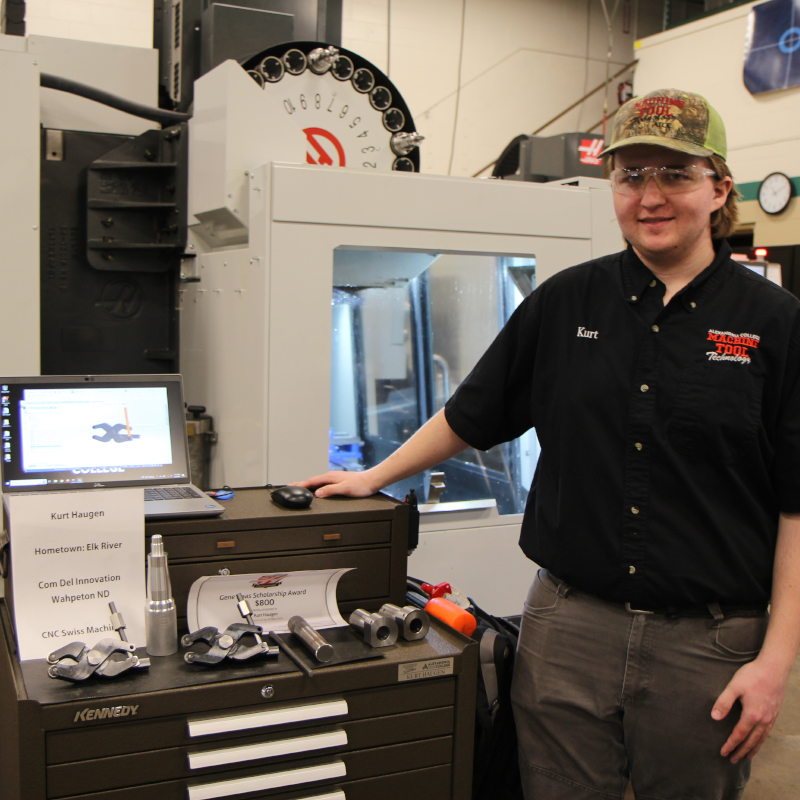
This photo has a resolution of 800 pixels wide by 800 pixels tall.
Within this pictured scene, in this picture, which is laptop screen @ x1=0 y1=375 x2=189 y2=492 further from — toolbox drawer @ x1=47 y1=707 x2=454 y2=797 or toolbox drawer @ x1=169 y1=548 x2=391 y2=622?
toolbox drawer @ x1=47 y1=707 x2=454 y2=797

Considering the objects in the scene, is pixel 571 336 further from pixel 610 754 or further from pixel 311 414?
pixel 311 414

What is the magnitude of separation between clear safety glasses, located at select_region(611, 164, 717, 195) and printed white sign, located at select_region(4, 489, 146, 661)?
84 cm

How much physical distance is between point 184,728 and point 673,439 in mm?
758

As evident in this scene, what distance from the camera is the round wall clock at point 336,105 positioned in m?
2.16

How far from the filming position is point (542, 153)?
2527 mm

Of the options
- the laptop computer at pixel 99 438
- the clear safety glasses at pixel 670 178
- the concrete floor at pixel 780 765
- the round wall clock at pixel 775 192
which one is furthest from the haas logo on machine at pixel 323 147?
the round wall clock at pixel 775 192

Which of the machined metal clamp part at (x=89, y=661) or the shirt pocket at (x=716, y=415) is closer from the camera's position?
the machined metal clamp part at (x=89, y=661)

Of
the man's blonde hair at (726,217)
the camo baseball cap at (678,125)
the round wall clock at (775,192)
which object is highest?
the round wall clock at (775,192)

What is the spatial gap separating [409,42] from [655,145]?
544 centimetres

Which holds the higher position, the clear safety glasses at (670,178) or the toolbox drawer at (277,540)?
the clear safety glasses at (670,178)

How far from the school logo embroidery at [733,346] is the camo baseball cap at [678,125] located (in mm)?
253

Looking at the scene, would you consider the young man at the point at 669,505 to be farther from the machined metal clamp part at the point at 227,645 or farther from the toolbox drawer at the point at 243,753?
the machined metal clamp part at the point at 227,645

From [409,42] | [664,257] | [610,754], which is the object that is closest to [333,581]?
[610,754]

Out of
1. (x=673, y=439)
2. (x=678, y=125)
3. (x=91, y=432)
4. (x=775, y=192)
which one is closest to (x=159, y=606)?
(x=91, y=432)
